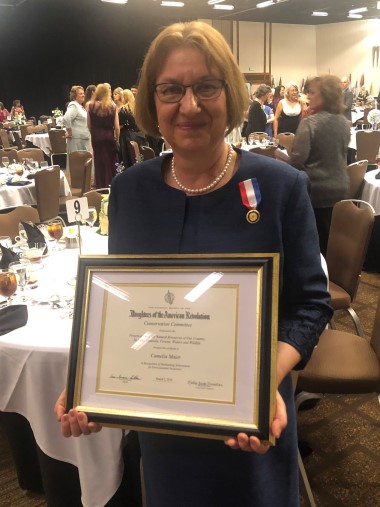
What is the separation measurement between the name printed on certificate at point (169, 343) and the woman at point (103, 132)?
22.0ft

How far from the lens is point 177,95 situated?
1121 mm

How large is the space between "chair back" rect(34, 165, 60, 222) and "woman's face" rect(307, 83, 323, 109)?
2544 mm

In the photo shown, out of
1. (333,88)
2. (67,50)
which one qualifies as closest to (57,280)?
(333,88)

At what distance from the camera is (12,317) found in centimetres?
184

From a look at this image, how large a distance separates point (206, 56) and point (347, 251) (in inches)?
76.4

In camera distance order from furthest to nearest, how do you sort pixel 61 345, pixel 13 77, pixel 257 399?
pixel 13 77 < pixel 61 345 < pixel 257 399

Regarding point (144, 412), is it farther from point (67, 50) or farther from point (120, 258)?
point (67, 50)

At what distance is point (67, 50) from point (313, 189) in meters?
14.9

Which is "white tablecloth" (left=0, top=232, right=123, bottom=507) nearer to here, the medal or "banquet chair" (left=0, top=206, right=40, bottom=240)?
the medal

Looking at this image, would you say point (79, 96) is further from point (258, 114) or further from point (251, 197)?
point (251, 197)

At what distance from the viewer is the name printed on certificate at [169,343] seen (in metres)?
0.98

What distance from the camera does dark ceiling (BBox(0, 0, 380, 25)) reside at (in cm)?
1415

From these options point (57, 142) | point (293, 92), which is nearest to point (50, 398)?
point (293, 92)

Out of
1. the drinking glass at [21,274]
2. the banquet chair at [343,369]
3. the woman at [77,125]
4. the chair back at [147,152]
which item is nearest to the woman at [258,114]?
the chair back at [147,152]
